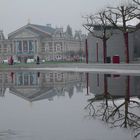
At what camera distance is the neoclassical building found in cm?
11050

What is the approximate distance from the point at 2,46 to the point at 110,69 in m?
90.6

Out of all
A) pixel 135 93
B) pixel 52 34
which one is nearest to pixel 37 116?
pixel 135 93

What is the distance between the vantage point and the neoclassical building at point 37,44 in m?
110

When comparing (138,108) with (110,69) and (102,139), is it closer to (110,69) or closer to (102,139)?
(102,139)

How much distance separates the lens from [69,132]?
21.8ft

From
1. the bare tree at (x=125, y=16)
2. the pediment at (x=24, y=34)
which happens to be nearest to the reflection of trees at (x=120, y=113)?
the bare tree at (x=125, y=16)

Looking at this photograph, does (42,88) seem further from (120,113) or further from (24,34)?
(24,34)

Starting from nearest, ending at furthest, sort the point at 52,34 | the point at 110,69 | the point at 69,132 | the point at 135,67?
1. the point at 69,132
2. the point at 135,67
3. the point at 110,69
4. the point at 52,34

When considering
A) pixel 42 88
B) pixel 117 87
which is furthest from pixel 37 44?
pixel 117 87

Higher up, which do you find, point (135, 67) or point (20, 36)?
point (20, 36)

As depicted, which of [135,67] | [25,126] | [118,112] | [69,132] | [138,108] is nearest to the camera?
[69,132]

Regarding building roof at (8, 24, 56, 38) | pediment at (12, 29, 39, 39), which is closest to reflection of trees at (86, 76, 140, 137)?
building roof at (8, 24, 56, 38)

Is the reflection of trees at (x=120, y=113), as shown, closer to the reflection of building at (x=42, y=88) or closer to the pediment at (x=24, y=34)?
the reflection of building at (x=42, y=88)

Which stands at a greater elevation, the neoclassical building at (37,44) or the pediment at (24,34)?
the pediment at (24,34)
